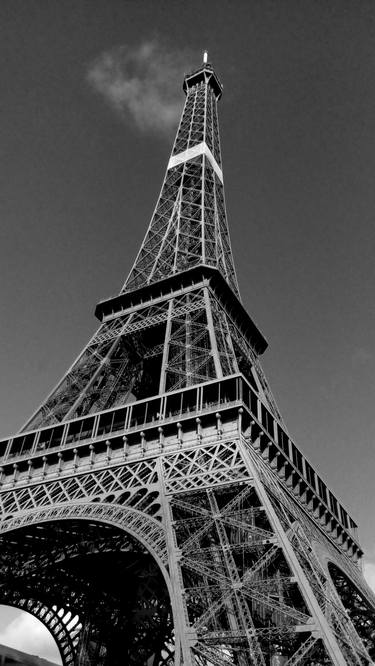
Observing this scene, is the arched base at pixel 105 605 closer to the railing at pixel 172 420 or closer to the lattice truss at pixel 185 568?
the lattice truss at pixel 185 568

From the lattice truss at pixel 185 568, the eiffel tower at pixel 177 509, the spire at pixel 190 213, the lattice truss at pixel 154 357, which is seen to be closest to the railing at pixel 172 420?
the eiffel tower at pixel 177 509

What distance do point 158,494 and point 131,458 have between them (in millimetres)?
3140

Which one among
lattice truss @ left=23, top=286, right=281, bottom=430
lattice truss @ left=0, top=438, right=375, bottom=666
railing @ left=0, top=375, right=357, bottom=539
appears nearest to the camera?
lattice truss @ left=0, top=438, right=375, bottom=666

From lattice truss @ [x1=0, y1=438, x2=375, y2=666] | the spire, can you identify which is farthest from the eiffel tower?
the spire

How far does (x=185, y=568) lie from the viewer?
16.8 m

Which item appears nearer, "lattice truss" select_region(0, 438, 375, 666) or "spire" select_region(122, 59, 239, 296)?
"lattice truss" select_region(0, 438, 375, 666)

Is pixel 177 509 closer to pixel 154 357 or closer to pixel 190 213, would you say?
pixel 154 357

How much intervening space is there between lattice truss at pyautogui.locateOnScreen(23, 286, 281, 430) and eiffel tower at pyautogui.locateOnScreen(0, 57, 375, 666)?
121mm

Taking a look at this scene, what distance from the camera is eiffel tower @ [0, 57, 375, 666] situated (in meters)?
15.9

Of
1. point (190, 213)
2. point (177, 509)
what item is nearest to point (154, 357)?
point (190, 213)

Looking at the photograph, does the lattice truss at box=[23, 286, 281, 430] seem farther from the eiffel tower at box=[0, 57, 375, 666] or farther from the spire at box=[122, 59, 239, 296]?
the spire at box=[122, 59, 239, 296]

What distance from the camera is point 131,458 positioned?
2362 centimetres

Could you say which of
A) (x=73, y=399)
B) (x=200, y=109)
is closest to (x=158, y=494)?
(x=73, y=399)

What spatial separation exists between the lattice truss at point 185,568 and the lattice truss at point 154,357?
18.9 ft
